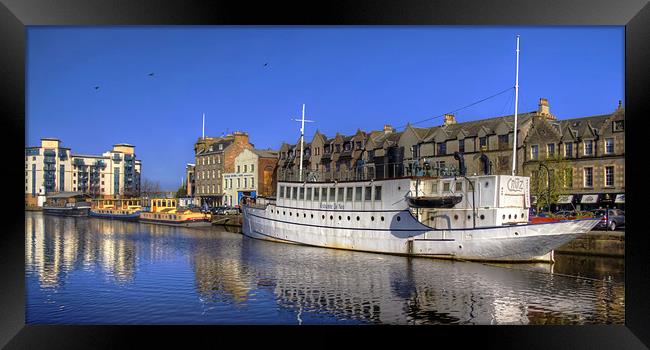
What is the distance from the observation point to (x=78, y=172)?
93.9 m

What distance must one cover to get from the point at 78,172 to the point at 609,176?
274 ft

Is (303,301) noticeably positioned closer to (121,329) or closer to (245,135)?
(121,329)

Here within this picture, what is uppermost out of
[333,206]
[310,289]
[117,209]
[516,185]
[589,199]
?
[516,185]

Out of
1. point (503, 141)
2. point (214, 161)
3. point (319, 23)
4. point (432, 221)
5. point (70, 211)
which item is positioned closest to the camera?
point (319, 23)

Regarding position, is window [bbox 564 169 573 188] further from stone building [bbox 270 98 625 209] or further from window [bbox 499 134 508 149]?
window [bbox 499 134 508 149]

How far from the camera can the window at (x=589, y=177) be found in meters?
36.4

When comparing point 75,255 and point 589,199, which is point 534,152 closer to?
point 589,199

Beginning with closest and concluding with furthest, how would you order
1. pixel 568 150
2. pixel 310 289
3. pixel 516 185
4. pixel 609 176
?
pixel 310 289, pixel 516 185, pixel 609 176, pixel 568 150

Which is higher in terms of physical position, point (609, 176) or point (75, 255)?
point (609, 176)

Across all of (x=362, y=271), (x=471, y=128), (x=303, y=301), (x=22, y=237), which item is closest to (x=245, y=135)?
(x=471, y=128)

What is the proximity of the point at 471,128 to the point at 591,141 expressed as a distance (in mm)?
9699

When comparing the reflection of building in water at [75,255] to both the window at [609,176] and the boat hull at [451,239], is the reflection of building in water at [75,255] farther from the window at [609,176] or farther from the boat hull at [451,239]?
the window at [609,176]

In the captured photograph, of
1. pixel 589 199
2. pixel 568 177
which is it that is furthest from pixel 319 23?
pixel 568 177

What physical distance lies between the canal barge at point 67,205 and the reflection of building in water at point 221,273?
47.3 metres
